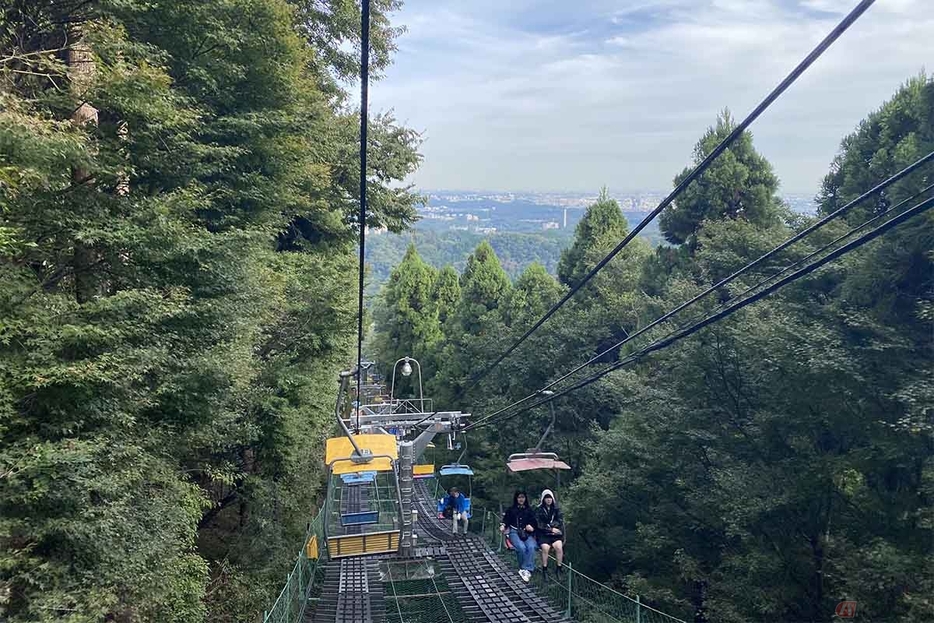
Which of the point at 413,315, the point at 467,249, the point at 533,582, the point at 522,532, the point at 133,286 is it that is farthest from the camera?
the point at 467,249

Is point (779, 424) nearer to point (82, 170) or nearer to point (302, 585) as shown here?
point (302, 585)

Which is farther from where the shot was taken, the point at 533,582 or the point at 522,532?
the point at 522,532

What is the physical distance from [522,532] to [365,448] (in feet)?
7.89

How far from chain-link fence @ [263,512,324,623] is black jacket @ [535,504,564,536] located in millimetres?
3071

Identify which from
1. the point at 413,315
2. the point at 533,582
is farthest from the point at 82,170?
the point at 413,315

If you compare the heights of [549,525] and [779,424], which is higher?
[779,424]

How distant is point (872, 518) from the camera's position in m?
7.49

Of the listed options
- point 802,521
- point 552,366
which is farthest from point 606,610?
point 552,366

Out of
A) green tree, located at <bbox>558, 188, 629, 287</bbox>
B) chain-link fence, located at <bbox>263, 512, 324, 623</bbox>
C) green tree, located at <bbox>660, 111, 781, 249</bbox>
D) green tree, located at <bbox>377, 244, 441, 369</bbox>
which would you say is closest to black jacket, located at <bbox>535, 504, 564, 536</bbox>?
chain-link fence, located at <bbox>263, 512, 324, 623</bbox>

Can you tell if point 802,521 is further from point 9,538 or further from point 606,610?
point 9,538

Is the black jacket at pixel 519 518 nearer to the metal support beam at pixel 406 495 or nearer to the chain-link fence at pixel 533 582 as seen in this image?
the chain-link fence at pixel 533 582

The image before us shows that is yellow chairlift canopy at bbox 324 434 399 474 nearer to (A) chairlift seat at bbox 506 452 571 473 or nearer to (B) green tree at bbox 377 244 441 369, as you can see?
(A) chairlift seat at bbox 506 452 571 473

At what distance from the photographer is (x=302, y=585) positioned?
8086mm

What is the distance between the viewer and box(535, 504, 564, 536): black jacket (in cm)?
800
